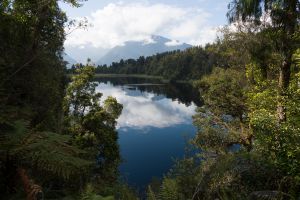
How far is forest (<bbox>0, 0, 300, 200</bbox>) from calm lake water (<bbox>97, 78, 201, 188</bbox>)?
456 centimetres

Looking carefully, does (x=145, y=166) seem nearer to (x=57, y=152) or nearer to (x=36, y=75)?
(x=36, y=75)

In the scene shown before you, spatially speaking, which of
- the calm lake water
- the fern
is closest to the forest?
the fern

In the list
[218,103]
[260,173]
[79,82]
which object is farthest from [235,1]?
[79,82]

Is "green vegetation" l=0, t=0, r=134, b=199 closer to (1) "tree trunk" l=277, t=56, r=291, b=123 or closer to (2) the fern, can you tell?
(2) the fern

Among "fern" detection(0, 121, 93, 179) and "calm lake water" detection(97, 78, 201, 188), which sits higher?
"fern" detection(0, 121, 93, 179)

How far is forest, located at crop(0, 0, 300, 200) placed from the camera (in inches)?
145

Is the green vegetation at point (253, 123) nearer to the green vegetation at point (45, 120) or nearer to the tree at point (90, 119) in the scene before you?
the green vegetation at point (45, 120)

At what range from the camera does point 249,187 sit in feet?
24.9

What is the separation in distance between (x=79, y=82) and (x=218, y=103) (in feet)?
39.0

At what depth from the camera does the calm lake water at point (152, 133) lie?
121 feet

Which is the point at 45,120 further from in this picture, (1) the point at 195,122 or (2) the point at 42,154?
(1) the point at 195,122

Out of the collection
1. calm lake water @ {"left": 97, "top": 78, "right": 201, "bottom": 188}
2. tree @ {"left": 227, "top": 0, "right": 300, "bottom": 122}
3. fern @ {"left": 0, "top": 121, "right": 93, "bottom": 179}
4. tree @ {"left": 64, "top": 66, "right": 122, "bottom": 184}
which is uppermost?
tree @ {"left": 227, "top": 0, "right": 300, "bottom": 122}

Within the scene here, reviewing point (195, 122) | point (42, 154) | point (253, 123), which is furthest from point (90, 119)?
point (42, 154)

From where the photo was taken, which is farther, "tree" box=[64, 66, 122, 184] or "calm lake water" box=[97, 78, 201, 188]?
"calm lake water" box=[97, 78, 201, 188]
